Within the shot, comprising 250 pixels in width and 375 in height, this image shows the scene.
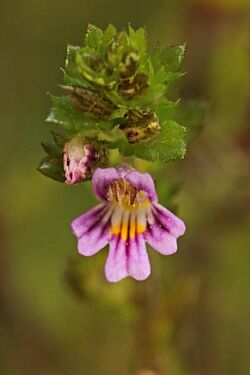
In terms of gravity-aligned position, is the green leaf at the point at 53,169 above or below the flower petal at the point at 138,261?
above

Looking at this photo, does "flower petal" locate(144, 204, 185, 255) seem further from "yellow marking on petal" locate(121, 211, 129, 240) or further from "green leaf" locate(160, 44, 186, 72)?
"green leaf" locate(160, 44, 186, 72)

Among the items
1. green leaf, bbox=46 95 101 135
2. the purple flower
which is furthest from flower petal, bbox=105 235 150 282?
green leaf, bbox=46 95 101 135

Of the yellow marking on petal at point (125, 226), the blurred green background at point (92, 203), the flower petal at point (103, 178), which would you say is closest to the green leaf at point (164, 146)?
the flower petal at point (103, 178)

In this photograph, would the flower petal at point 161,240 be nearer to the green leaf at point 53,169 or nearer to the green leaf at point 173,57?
the green leaf at point 53,169

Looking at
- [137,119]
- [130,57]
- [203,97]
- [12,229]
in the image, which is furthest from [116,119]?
[12,229]

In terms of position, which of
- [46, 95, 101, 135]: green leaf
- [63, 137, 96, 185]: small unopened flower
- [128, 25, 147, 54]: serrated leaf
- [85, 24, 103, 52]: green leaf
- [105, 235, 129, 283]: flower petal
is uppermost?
[85, 24, 103, 52]: green leaf

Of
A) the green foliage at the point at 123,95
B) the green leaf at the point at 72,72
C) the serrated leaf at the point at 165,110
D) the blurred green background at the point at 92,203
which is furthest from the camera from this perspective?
the blurred green background at the point at 92,203
